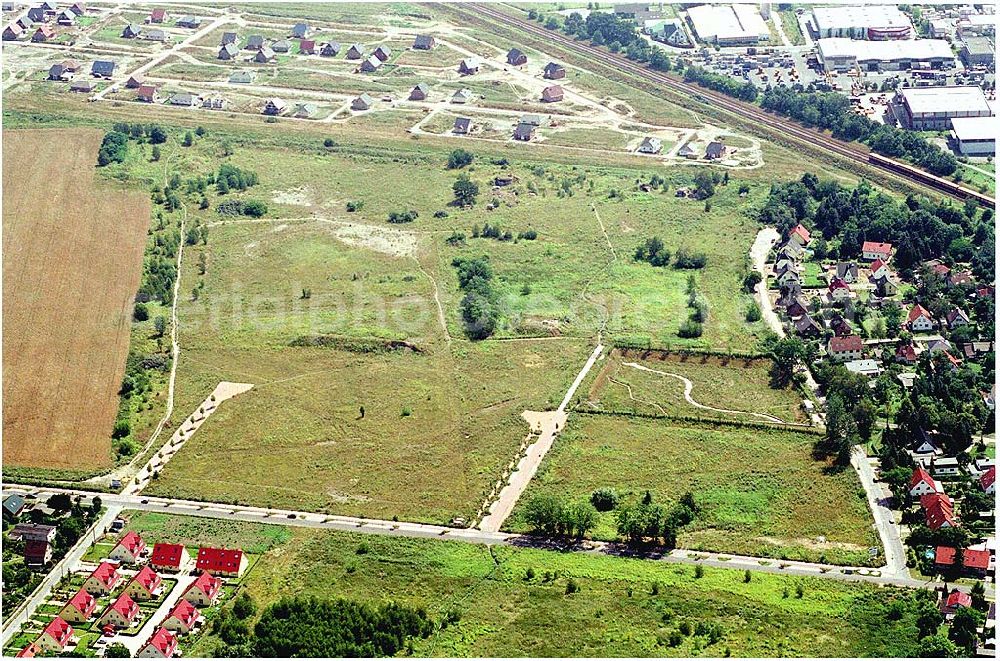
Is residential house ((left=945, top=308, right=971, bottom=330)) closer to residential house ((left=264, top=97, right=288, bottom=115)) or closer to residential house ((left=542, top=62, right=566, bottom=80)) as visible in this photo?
residential house ((left=542, top=62, right=566, bottom=80))

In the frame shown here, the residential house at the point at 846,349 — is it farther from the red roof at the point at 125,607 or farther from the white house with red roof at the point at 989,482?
the red roof at the point at 125,607

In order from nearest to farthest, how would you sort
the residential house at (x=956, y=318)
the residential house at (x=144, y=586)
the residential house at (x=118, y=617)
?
the residential house at (x=118, y=617) < the residential house at (x=144, y=586) < the residential house at (x=956, y=318)

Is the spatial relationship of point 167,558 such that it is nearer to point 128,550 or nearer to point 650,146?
point 128,550

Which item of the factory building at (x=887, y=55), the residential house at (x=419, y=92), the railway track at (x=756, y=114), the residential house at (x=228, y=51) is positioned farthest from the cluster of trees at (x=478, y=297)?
the residential house at (x=228, y=51)

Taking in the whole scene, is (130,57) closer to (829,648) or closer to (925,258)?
(925,258)

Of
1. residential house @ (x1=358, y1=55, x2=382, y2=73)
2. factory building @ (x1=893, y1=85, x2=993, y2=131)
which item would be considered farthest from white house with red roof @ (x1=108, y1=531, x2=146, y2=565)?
residential house @ (x1=358, y1=55, x2=382, y2=73)
